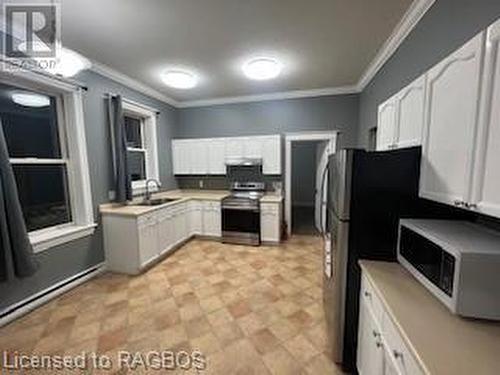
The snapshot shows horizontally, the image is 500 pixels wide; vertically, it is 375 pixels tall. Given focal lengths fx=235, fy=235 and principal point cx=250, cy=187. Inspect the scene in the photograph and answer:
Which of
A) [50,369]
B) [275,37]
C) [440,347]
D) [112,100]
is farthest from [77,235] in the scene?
[440,347]

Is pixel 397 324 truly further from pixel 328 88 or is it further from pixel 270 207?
pixel 328 88

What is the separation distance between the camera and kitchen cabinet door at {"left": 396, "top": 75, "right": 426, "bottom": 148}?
1526mm

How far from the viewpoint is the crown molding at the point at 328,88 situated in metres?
2.11

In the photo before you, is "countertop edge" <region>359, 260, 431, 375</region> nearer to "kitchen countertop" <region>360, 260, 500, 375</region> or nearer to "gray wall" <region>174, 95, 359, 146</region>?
"kitchen countertop" <region>360, 260, 500, 375</region>

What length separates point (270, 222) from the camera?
13.8 ft

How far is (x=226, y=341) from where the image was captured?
A: 6.70 feet

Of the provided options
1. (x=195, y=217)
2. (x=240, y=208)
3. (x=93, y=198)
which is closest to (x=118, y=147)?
(x=93, y=198)

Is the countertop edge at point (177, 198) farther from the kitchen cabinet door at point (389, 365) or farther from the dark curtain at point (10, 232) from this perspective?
the kitchen cabinet door at point (389, 365)

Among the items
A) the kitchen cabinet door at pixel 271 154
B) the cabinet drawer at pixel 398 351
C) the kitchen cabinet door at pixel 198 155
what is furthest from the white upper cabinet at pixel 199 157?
the cabinet drawer at pixel 398 351

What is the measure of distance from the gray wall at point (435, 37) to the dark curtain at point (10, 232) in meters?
3.74

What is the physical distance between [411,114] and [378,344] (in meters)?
1.49

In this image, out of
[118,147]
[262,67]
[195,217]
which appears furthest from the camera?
[195,217]

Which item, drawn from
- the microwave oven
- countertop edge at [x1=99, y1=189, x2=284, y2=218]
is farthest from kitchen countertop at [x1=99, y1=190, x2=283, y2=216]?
the microwave oven

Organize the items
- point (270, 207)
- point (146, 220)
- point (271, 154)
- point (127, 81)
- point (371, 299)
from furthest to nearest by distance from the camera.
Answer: point (271, 154), point (270, 207), point (127, 81), point (146, 220), point (371, 299)
